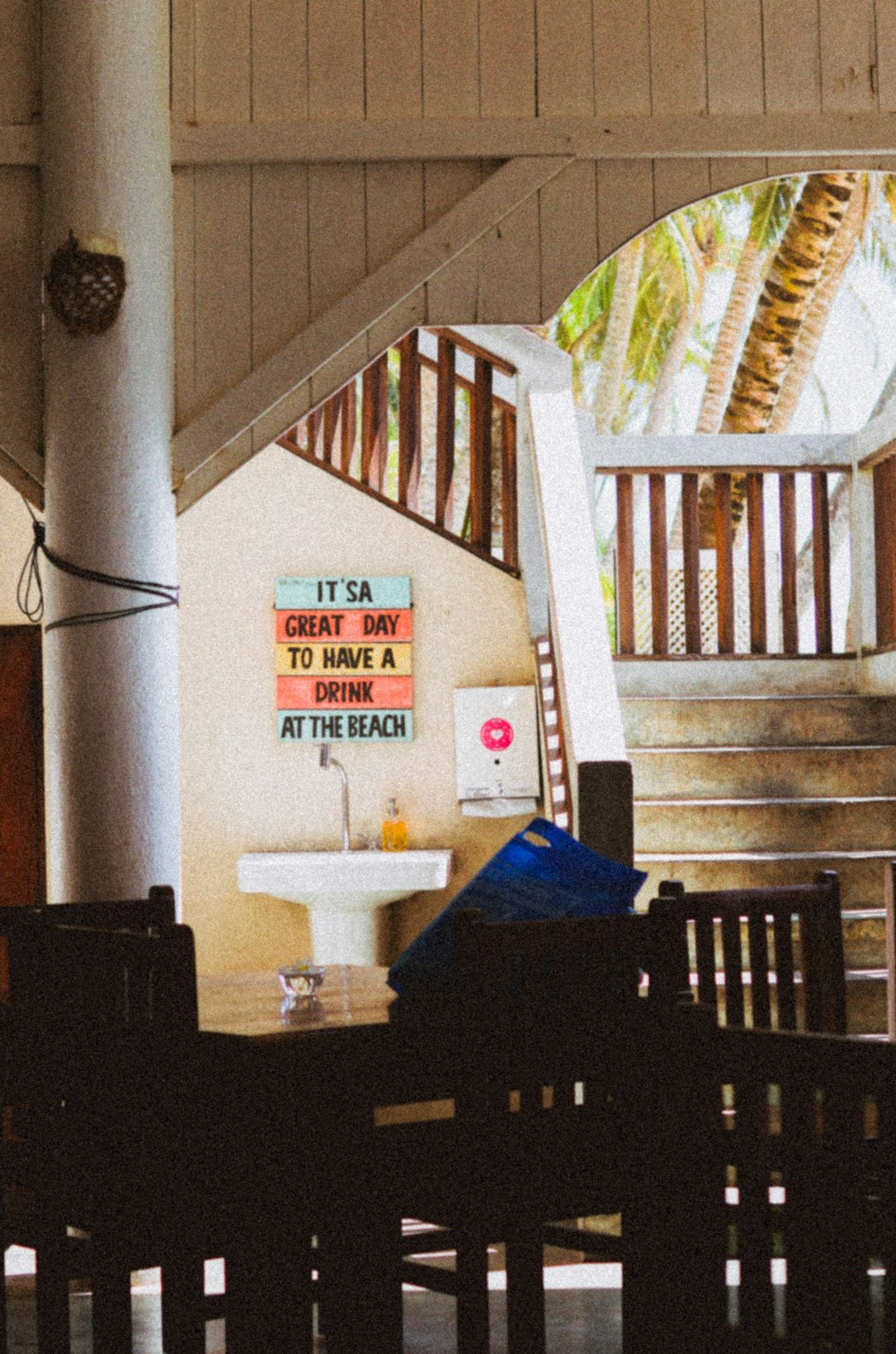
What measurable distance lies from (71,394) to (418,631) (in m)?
2.42

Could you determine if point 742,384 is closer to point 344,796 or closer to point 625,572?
point 625,572

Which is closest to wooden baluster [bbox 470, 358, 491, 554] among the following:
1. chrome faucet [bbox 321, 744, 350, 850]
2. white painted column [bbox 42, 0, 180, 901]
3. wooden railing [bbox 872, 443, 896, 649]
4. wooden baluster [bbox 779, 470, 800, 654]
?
chrome faucet [bbox 321, 744, 350, 850]

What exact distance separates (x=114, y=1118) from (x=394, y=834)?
144 inches

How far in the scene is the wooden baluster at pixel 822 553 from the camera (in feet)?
22.8

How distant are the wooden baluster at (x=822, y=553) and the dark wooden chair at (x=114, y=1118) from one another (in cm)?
496

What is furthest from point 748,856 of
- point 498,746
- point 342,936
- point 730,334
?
point 730,334

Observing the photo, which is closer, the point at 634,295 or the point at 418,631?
the point at 418,631

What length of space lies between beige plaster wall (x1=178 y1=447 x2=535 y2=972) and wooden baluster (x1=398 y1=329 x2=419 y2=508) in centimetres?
23

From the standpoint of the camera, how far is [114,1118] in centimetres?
243

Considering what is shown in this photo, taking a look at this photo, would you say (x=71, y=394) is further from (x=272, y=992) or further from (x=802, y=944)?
(x=802, y=944)

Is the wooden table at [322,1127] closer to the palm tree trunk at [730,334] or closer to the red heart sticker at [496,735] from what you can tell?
the red heart sticker at [496,735]

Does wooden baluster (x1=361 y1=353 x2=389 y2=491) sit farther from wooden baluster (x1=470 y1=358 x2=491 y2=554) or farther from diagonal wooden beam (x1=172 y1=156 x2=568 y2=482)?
diagonal wooden beam (x1=172 y1=156 x2=568 y2=482)

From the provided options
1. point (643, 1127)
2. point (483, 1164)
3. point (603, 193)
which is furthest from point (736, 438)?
point (643, 1127)

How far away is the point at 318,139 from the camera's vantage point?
4250 mm
